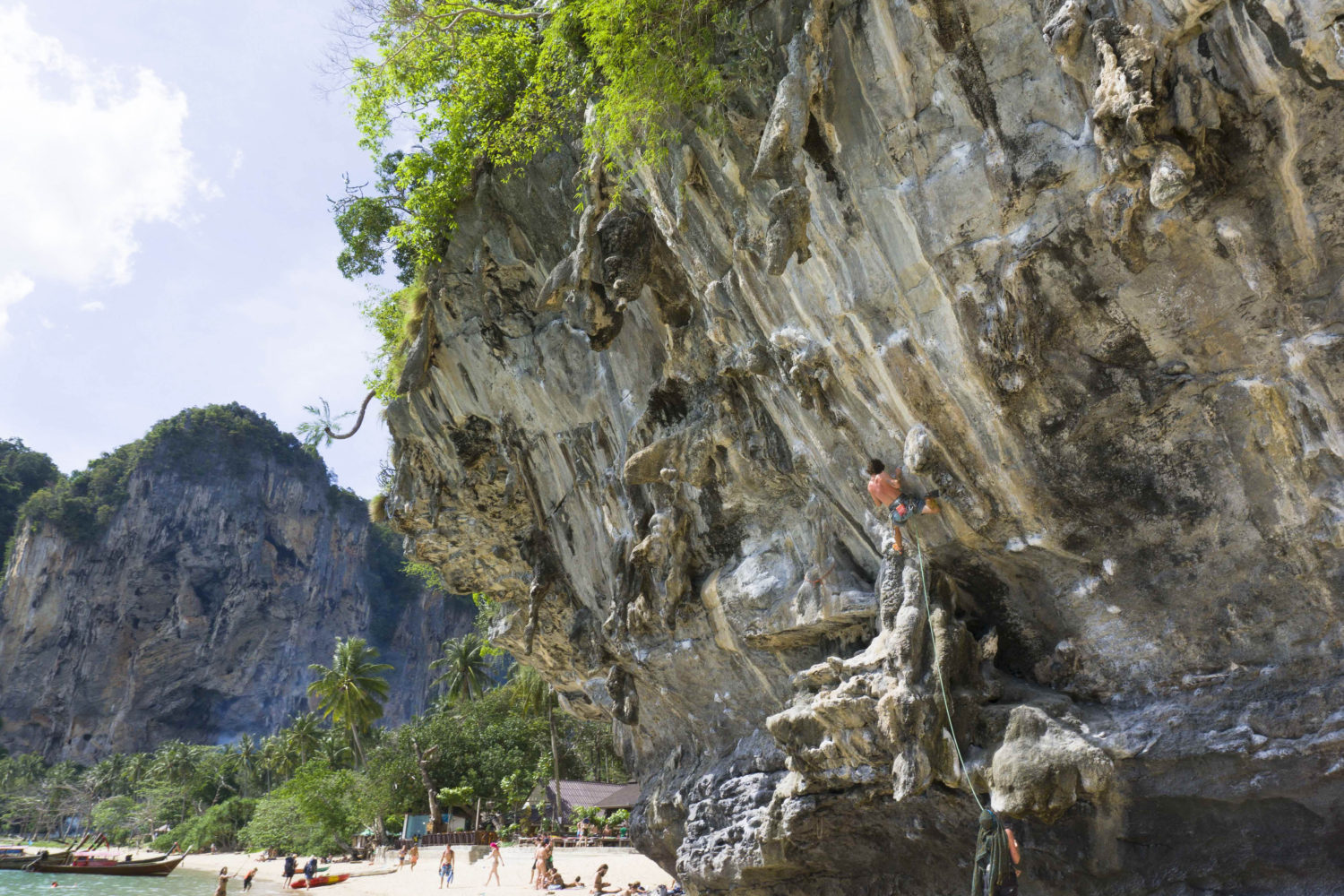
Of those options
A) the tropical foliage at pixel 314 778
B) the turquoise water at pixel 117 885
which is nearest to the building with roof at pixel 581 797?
the tropical foliage at pixel 314 778

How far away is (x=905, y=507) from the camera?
24.6 ft

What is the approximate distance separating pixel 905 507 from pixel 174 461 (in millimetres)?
73803

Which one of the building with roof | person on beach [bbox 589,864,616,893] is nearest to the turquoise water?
the building with roof

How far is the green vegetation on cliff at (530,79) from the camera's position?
7.89 m

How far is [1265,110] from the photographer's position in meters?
5.28

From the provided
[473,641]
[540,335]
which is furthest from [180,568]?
[540,335]

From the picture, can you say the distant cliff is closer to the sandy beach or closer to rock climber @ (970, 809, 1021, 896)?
the sandy beach

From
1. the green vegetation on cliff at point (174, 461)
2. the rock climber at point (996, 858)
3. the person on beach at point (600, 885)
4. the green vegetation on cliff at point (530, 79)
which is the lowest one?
the person on beach at point (600, 885)

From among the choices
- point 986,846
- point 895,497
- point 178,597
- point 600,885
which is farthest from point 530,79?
point 178,597

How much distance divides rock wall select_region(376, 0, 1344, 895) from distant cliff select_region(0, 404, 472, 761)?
63.7 meters

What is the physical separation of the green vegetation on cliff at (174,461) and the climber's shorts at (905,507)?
63.2 meters

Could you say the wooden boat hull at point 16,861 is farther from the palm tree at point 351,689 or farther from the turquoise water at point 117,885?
the palm tree at point 351,689

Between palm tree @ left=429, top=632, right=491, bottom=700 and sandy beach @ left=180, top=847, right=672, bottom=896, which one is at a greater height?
palm tree @ left=429, top=632, right=491, bottom=700

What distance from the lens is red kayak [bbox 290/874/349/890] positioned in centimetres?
2230
